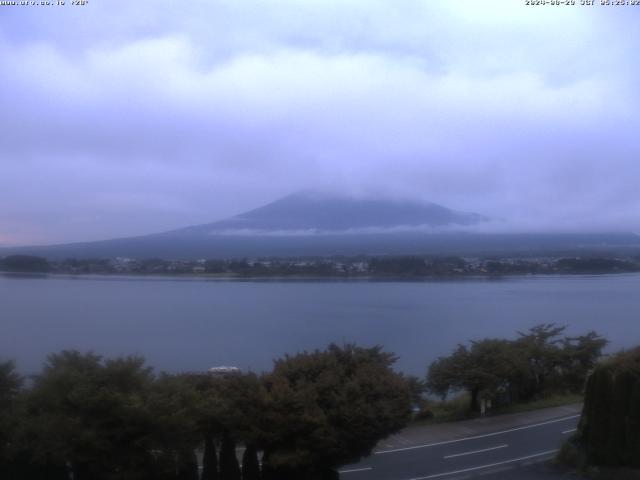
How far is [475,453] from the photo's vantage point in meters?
14.1

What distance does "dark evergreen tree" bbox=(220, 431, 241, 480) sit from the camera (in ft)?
35.3

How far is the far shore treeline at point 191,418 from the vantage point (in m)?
9.74

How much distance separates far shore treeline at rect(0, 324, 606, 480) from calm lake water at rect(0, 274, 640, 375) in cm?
671

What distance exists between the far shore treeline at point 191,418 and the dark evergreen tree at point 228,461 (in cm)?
1

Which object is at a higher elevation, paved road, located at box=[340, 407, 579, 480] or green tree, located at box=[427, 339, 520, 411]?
green tree, located at box=[427, 339, 520, 411]

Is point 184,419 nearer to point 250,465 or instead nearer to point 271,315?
point 250,465

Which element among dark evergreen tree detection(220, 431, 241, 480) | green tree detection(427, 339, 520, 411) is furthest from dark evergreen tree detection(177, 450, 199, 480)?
green tree detection(427, 339, 520, 411)

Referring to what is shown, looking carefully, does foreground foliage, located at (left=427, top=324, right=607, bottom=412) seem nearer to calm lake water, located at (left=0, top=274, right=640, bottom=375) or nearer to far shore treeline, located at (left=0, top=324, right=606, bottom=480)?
calm lake water, located at (left=0, top=274, right=640, bottom=375)

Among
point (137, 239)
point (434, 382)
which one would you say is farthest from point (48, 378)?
point (137, 239)

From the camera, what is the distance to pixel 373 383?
36.7ft

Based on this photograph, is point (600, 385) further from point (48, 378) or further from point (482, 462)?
point (48, 378)

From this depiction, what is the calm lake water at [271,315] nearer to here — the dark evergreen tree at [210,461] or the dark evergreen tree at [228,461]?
the dark evergreen tree at [210,461]

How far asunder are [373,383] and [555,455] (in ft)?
12.8

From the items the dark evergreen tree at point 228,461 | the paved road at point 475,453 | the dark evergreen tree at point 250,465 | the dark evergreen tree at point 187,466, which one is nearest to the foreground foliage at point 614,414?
the paved road at point 475,453
